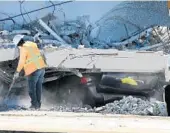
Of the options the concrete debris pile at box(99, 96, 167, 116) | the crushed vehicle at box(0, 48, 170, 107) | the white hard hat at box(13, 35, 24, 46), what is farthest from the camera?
the white hard hat at box(13, 35, 24, 46)

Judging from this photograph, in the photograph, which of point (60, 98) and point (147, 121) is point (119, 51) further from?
point (147, 121)

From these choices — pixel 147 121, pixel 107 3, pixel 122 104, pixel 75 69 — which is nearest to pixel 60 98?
pixel 75 69

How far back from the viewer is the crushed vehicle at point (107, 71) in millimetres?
9102

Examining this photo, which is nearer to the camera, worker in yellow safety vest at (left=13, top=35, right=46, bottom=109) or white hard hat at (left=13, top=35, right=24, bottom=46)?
worker in yellow safety vest at (left=13, top=35, right=46, bottom=109)

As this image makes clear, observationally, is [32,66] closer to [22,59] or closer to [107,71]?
[22,59]

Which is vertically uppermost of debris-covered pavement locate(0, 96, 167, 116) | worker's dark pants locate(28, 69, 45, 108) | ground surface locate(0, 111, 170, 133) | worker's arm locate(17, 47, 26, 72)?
worker's arm locate(17, 47, 26, 72)

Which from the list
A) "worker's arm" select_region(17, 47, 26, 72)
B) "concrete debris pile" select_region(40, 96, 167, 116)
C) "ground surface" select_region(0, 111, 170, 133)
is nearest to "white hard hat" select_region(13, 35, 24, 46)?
"worker's arm" select_region(17, 47, 26, 72)

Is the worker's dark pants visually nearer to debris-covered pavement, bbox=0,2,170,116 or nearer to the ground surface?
debris-covered pavement, bbox=0,2,170,116

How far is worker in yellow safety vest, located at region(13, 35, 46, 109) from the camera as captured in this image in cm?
895

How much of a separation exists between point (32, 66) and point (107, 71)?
128 cm

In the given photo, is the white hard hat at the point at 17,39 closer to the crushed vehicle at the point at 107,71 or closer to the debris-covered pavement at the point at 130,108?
the crushed vehicle at the point at 107,71

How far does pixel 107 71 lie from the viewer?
917cm

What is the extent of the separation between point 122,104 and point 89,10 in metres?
1.77

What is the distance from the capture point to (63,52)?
30.3ft
